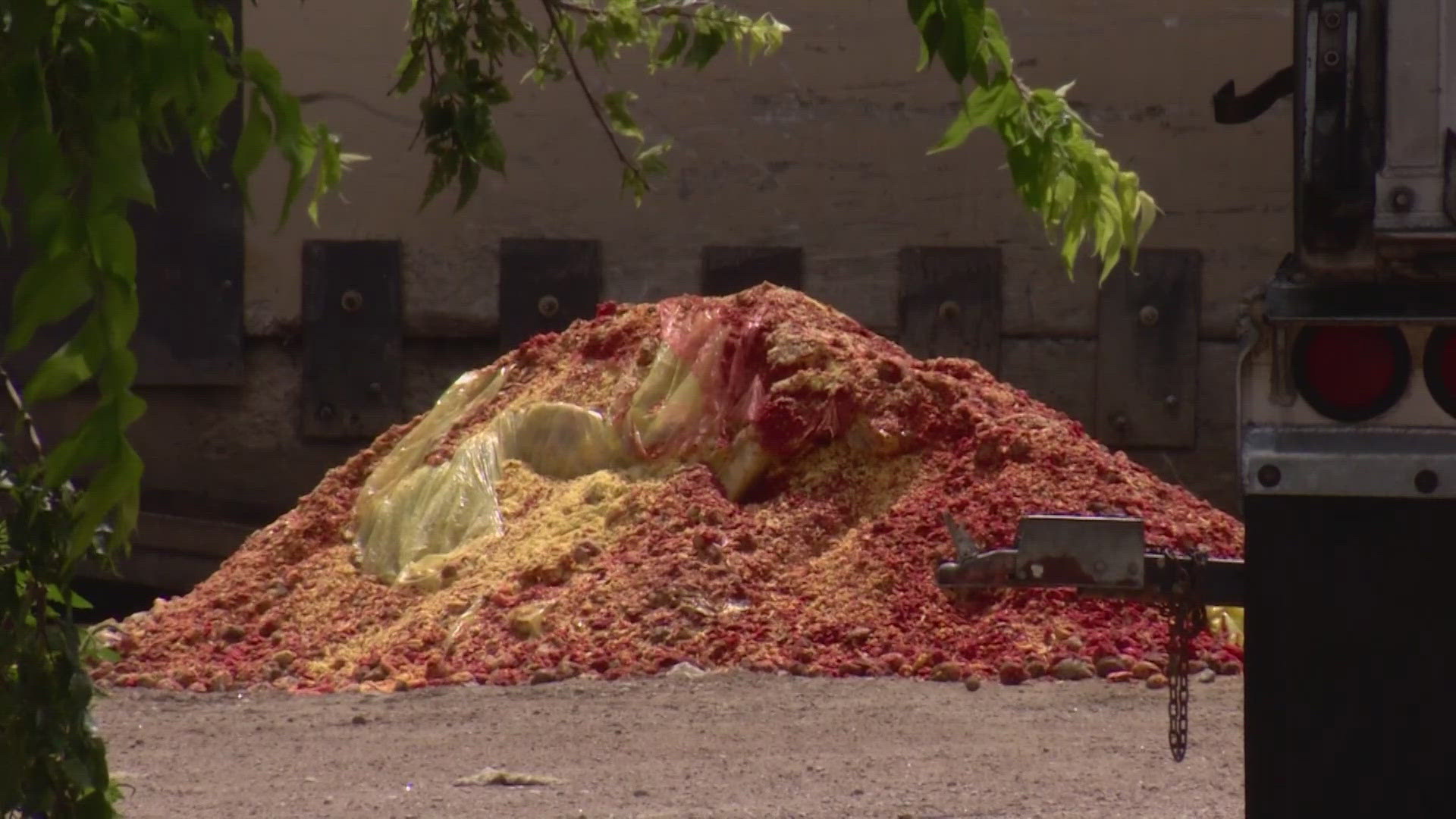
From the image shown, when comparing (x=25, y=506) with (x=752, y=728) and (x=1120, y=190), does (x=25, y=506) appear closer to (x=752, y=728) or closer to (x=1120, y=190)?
(x=1120, y=190)

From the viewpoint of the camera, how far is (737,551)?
7867 mm

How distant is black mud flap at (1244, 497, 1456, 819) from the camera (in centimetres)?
322

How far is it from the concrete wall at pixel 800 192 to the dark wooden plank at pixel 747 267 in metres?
0.07

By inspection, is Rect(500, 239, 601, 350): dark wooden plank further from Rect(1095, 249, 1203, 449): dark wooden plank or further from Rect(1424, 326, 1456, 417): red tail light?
Rect(1424, 326, 1456, 417): red tail light

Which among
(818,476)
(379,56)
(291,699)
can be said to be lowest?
(291,699)

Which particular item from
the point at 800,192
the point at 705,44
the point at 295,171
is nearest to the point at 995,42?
the point at 295,171

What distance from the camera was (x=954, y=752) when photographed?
6188 millimetres

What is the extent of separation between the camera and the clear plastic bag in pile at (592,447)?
836 centimetres

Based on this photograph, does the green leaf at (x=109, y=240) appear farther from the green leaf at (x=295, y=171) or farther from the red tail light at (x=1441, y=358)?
the red tail light at (x=1441, y=358)

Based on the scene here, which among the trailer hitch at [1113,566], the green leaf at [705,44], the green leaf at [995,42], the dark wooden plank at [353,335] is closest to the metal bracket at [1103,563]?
the trailer hitch at [1113,566]

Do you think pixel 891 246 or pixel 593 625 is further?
pixel 891 246

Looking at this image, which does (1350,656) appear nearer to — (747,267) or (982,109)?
(982,109)

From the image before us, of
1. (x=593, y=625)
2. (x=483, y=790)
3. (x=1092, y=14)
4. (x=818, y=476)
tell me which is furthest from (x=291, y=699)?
(x=1092, y=14)

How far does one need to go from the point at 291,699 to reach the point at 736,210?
16.3 ft
